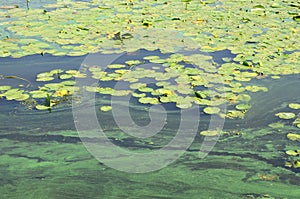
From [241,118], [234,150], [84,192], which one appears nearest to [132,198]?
[84,192]

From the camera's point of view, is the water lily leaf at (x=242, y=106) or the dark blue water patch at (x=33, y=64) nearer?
the water lily leaf at (x=242, y=106)

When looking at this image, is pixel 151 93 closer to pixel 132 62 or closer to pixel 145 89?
pixel 145 89

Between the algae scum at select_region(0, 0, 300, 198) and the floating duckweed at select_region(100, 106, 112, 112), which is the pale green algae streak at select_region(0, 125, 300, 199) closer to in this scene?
the algae scum at select_region(0, 0, 300, 198)

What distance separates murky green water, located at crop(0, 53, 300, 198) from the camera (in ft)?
5.84

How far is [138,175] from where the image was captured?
6.11 feet

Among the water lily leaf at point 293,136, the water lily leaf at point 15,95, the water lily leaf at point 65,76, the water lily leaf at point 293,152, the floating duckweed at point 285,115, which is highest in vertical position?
the water lily leaf at point 65,76

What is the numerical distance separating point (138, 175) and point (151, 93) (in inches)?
26.9

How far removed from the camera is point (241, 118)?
2258mm

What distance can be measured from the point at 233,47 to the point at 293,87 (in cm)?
61

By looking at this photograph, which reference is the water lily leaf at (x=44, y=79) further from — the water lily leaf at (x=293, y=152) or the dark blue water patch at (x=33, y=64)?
the water lily leaf at (x=293, y=152)

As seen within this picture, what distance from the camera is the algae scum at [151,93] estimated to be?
1838 millimetres

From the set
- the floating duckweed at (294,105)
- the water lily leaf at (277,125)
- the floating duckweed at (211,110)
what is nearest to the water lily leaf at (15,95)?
the floating duckweed at (211,110)

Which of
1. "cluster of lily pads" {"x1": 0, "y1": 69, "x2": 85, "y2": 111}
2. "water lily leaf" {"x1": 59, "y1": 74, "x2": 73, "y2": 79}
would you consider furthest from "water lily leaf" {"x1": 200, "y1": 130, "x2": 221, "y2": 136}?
"water lily leaf" {"x1": 59, "y1": 74, "x2": 73, "y2": 79}

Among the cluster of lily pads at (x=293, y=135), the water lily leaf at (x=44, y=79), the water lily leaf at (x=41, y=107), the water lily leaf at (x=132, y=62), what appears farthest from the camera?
the water lily leaf at (x=132, y=62)
